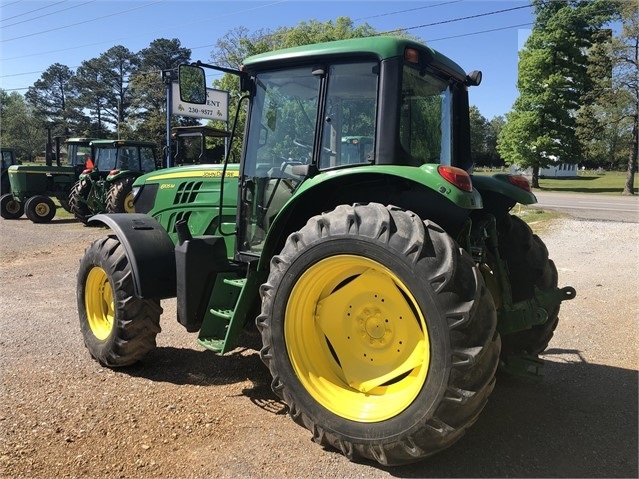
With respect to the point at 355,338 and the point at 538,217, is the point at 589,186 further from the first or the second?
the point at 355,338

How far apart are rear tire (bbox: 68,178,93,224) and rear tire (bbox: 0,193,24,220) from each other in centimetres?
308

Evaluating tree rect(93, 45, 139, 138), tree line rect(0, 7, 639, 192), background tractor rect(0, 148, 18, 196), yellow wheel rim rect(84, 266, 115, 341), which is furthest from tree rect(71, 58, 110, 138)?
yellow wheel rim rect(84, 266, 115, 341)

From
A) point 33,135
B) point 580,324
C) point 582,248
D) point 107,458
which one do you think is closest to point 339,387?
point 107,458

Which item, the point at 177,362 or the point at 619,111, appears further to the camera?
the point at 619,111

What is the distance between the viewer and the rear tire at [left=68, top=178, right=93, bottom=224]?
1534 cm

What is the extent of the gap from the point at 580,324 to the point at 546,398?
7.09ft

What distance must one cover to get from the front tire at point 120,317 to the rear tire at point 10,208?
49.4ft

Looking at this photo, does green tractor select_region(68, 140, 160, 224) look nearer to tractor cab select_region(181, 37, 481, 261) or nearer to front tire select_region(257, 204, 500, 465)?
tractor cab select_region(181, 37, 481, 261)

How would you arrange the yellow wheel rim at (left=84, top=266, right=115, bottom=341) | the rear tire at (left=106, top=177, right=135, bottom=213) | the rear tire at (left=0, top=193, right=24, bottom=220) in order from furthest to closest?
1. the rear tire at (left=0, top=193, right=24, bottom=220)
2. the rear tire at (left=106, top=177, right=135, bottom=213)
3. the yellow wheel rim at (left=84, top=266, right=115, bottom=341)

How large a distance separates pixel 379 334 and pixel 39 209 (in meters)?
15.8

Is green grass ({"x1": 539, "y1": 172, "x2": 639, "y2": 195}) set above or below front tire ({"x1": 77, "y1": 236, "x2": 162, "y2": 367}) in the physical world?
above

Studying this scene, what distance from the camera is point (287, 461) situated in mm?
2875

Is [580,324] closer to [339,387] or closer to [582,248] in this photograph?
[339,387]

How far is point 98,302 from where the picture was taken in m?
4.55
